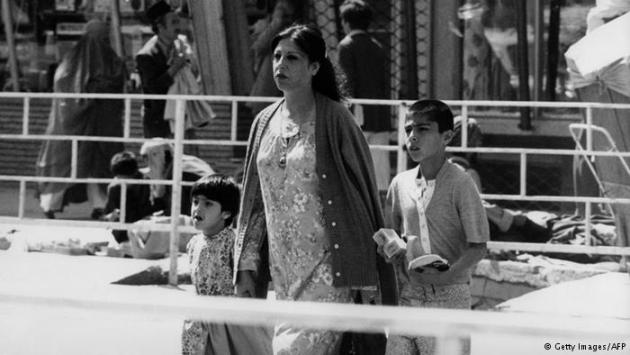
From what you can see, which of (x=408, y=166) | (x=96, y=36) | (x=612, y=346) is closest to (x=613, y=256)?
(x=408, y=166)

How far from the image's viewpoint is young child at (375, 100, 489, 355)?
4.21 m

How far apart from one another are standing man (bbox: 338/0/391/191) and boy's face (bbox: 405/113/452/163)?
4446mm

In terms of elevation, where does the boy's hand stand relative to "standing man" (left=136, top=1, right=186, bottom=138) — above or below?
below

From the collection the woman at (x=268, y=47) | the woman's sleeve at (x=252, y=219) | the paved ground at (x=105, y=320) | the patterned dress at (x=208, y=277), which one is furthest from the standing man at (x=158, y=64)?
the woman's sleeve at (x=252, y=219)

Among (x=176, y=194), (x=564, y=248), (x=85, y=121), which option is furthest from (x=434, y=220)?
(x=85, y=121)

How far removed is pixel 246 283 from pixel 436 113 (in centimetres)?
87

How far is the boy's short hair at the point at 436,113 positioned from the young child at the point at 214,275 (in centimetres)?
94

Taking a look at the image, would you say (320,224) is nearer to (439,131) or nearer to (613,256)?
(439,131)

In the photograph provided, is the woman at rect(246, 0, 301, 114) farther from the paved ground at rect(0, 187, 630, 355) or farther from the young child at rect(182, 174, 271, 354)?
the young child at rect(182, 174, 271, 354)

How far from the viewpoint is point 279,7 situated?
10.2m

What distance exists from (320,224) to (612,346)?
1.71 meters

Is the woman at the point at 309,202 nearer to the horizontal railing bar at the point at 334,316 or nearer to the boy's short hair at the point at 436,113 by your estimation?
the boy's short hair at the point at 436,113

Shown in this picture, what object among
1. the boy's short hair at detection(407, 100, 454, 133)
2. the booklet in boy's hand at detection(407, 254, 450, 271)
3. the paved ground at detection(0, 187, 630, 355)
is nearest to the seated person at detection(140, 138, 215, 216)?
the paved ground at detection(0, 187, 630, 355)

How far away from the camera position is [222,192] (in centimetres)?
507
